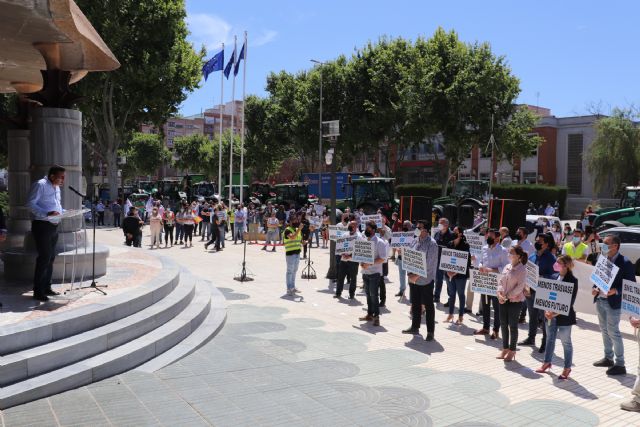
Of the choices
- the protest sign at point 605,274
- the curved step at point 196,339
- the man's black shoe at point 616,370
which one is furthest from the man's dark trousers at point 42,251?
the man's black shoe at point 616,370

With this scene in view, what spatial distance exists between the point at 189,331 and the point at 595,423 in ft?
18.9

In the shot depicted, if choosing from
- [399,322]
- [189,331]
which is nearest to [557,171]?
[399,322]

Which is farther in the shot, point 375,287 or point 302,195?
point 302,195

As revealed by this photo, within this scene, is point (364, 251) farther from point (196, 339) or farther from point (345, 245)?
point (196, 339)

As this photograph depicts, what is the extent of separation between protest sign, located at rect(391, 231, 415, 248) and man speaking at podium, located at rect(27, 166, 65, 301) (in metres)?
8.38

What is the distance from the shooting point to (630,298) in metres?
6.77

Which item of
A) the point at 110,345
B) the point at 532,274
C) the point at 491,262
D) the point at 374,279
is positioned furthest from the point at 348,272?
the point at 110,345

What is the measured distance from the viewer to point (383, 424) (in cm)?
562

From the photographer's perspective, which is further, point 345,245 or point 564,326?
point 345,245

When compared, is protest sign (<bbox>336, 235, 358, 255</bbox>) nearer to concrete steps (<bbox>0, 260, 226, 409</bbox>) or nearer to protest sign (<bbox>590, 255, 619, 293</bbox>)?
concrete steps (<bbox>0, 260, 226, 409</bbox>)

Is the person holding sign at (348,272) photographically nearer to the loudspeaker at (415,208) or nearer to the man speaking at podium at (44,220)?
the man speaking at podium at (44,220)

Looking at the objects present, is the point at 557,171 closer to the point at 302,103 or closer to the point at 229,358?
the point at 302,103

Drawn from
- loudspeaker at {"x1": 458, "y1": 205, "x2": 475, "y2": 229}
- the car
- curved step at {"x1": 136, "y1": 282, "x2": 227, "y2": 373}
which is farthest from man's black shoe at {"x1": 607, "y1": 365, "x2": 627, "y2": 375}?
loudspeaker at {"x1": 458, "y1": 205, "x2": 475, "y2": 229}

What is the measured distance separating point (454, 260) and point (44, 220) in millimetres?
7062
